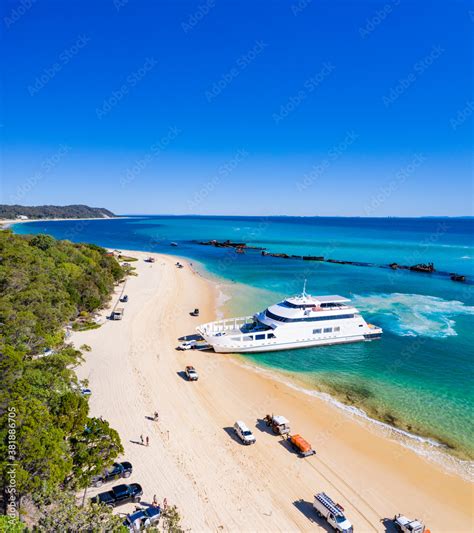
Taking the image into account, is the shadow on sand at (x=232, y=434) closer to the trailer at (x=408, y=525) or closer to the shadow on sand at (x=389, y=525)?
the shadow on sand at (x=389, y=525)

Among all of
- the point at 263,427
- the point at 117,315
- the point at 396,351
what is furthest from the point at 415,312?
the point at 117,315

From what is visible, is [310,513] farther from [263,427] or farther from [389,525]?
[263,427]

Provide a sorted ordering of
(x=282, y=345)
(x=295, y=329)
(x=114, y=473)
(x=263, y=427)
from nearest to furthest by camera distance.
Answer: (x=114, y=473) → (x=263, y=427) → (x=282, y=345) → (x=295, y=329)

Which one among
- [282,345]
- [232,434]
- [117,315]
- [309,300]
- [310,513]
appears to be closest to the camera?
[310,513]

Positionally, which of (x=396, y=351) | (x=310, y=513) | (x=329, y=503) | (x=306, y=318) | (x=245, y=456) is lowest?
(x=310, y=513)

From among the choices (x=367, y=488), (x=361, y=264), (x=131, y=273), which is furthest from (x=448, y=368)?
(x=361, y=264)

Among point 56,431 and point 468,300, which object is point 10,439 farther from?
point 468,300
